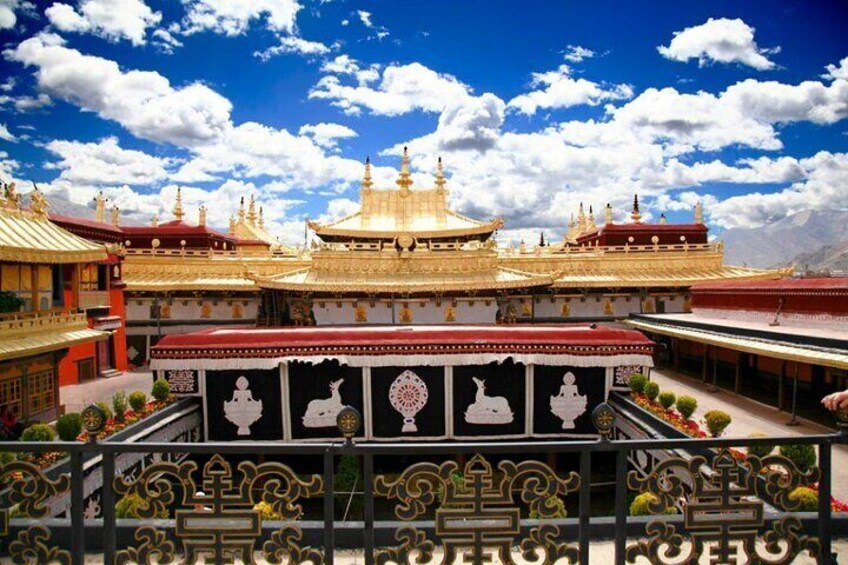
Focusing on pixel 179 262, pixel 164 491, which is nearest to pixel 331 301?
pixel 179 262

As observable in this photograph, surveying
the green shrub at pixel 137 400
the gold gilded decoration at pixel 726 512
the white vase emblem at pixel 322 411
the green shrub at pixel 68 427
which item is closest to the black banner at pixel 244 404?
the white vase emblem at pixel 322 411

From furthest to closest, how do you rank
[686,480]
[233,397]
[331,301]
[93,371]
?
[331,301]
[93,371]
[233,397]
[686,480]

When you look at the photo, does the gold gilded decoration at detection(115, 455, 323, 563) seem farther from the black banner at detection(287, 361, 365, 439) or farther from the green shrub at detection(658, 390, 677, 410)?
the green shrub at detection(658, 390, 677, 410)

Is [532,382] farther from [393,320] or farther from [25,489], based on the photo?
[393,320]

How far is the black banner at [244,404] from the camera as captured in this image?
42.3ft

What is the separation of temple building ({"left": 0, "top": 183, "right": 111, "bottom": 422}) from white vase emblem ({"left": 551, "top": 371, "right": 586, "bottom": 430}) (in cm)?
1356

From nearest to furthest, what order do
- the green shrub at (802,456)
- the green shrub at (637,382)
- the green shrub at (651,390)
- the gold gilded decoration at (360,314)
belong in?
the green shrub at (802,456) → the green shrub at (651,390) → the green shrub at (637,382) → the gold gilded decoration at (360,314)

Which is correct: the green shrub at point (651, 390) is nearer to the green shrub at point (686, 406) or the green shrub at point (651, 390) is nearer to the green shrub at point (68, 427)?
the green shrub at point (686, 406)

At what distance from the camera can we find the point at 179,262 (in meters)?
28.3

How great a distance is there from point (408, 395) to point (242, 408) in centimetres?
410

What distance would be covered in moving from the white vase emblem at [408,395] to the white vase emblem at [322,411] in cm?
139

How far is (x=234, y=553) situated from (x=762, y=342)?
15033mm

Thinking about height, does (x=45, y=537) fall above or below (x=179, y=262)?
below

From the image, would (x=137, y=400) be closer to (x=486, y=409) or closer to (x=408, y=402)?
(x=408, y=402)
